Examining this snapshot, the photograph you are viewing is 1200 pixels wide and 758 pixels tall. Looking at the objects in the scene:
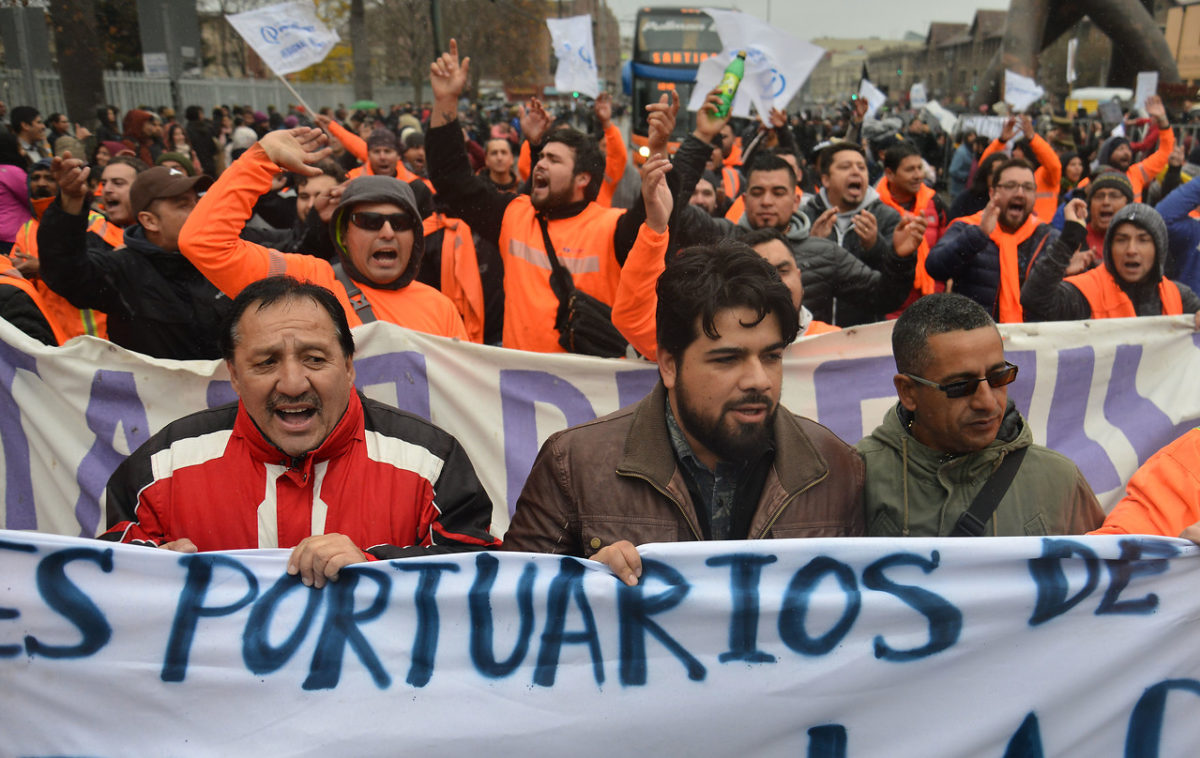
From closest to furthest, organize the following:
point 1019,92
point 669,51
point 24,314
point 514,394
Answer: point 514,394 → point 24,314 → point 1019,92 → point 669,51

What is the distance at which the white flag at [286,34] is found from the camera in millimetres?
6391

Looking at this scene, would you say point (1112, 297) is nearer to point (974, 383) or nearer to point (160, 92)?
point (974, 383)

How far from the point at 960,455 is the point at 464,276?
2.82m

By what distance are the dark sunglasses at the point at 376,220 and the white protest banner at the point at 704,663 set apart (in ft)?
5.79

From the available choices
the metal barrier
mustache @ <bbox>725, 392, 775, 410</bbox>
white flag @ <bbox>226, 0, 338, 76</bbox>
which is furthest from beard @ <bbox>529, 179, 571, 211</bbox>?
the metal barrier

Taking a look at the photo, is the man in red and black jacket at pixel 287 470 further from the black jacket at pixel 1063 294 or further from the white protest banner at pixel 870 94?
the white protest banner at pixel 870 94

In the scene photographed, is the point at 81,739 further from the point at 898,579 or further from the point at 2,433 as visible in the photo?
the point at 2,433

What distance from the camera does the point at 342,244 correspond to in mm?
3793

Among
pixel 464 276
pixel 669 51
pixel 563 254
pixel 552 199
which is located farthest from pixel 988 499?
pixel 669 51

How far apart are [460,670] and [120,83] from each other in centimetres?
2495

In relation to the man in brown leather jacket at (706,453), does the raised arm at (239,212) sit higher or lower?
higher

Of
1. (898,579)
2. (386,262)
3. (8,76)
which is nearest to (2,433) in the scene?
(386,262)

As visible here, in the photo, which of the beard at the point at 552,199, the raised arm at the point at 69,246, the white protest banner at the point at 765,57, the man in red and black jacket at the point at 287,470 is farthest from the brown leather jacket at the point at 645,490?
the white protest banner at the point at 765,57

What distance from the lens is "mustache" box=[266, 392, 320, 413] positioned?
2348 millimetres
